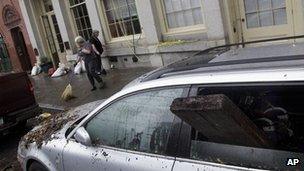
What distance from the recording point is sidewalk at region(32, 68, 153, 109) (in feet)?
36.8

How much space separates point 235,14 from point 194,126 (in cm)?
742

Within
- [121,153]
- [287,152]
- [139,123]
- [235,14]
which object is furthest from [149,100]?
[235,14]

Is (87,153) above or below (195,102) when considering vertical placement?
below

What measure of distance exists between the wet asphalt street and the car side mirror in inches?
144

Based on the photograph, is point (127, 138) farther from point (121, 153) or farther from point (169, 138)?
point (169, 138)

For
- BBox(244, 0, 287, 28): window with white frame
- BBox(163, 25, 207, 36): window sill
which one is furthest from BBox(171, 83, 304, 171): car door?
BBox(163, 25, 207, 36): window sill

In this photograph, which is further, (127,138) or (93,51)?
(93,51)

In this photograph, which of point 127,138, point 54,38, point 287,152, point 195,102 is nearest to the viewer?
point 287,152

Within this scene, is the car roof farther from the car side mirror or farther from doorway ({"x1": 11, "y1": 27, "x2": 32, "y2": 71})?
doorway ({"x1": 11, "y1": 27, "x2": 32, "y2": 71})

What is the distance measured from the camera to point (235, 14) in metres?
9.92

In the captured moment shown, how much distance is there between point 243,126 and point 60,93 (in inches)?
431

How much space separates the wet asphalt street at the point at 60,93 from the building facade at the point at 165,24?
800mm

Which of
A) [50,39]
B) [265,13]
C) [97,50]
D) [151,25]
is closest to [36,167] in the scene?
[265,13]

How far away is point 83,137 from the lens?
12.8ft
